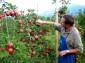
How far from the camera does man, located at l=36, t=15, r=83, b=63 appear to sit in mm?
4852

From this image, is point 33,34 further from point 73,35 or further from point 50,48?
point 73,35

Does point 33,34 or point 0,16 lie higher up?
point 0,16

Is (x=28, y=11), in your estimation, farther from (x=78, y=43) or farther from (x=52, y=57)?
(x=78, y=43)

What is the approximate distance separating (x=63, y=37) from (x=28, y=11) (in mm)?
1488

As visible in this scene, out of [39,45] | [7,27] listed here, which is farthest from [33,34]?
[7,27]

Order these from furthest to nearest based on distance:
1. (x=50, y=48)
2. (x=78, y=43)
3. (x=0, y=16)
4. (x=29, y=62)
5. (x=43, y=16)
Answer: (x=43, y=16)
(x=50, y=48)
(x=29, y=62)
(x=0, y=16)
(x=78, y=43)

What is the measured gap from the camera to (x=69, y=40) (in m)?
4.95

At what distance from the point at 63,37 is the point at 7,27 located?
58.9 inches

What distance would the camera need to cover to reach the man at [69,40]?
4.85 m

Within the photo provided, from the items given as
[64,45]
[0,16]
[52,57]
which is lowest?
[52,57]

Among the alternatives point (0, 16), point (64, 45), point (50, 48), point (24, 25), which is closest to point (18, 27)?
point (24, 25)

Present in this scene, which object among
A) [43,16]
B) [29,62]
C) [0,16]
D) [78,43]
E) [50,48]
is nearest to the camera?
[78,43]

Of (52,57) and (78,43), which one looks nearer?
(78,43)

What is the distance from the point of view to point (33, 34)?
636 cm
